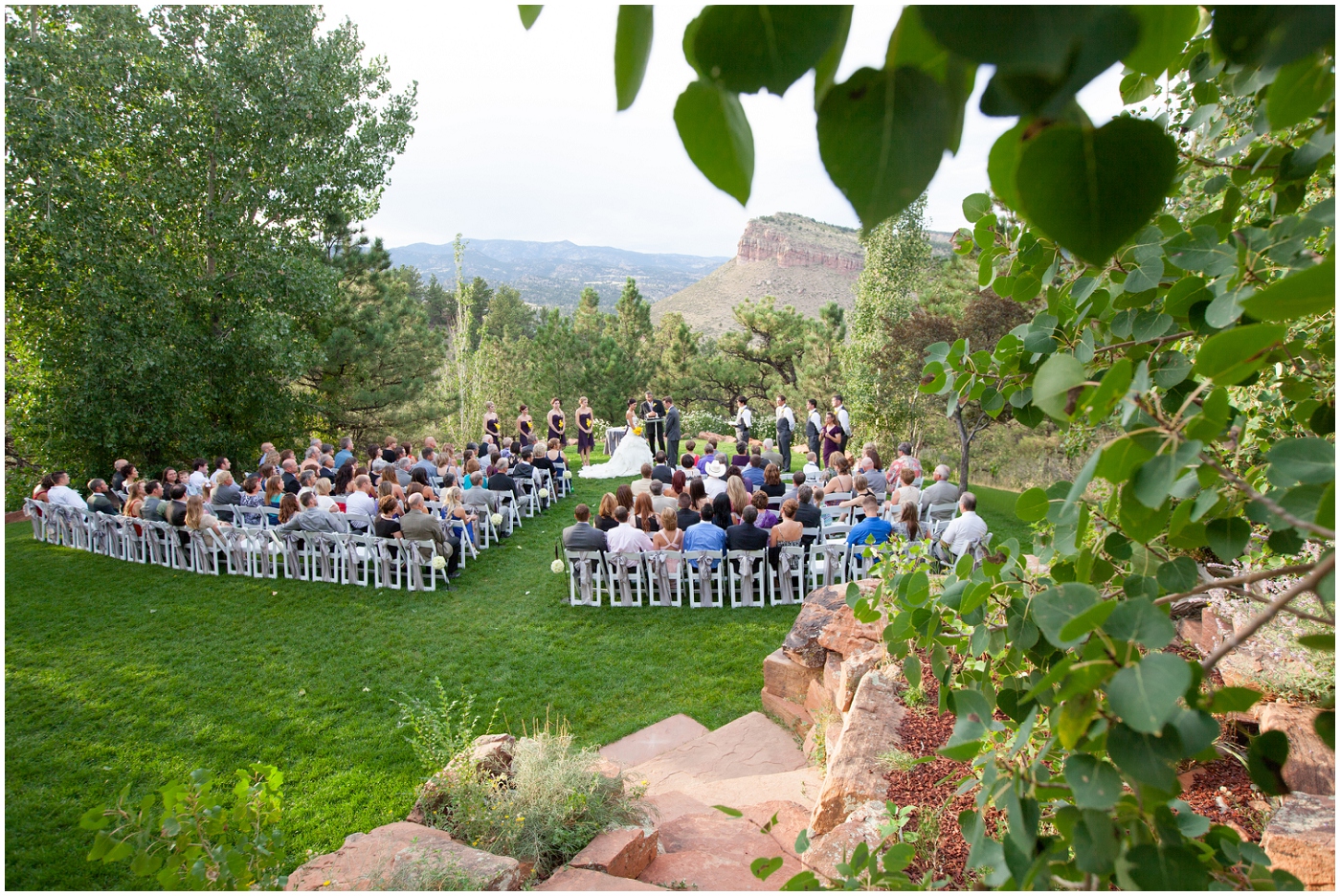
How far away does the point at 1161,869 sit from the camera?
0.67 metres

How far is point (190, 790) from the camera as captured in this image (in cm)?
229

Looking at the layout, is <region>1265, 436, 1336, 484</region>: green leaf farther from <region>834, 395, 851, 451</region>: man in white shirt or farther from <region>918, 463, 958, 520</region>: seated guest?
<region>834, 395, 851, 451</region>: man in white shirt

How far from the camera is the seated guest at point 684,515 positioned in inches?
337

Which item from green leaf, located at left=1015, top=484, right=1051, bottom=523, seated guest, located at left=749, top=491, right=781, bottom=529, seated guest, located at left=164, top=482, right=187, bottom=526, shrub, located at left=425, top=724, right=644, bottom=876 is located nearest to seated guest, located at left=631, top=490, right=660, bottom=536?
seated guest, located at left=749, top=491, right=781, bottom=529

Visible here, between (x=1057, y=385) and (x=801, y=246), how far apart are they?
7369 centimetres

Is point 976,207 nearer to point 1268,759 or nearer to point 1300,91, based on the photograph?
point 1300,91

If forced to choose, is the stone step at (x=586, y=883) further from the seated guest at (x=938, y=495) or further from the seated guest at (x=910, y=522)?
the seated guest at (x=938, y=495)

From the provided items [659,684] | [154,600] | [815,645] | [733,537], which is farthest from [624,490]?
[154,600]

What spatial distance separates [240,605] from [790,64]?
9.65 meters

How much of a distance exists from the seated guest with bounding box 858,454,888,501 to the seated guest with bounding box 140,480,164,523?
9.75m

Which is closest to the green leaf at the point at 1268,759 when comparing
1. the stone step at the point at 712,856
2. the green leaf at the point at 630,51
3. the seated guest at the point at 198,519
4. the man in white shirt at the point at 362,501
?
the green leaf at the point at 630,51

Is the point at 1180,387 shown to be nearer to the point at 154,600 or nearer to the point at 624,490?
the point at 624,490

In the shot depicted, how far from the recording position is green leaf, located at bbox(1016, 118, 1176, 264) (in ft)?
1.17

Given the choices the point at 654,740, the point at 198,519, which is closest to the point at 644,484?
the point at 654,740
